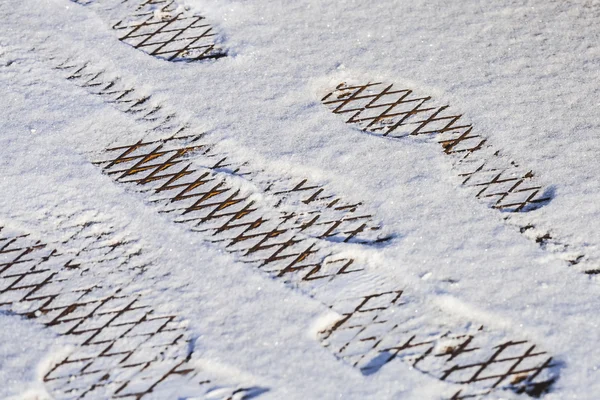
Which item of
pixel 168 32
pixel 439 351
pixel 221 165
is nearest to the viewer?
pixel 439 351

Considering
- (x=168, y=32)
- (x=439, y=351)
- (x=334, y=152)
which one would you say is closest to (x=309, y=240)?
(x=334, y=152)

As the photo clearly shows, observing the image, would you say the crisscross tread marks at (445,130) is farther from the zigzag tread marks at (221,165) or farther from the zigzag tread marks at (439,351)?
the zigzag tread marks at (439,351)

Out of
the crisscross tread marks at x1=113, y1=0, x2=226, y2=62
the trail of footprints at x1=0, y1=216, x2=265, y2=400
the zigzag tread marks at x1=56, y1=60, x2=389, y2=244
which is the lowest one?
the trail of footprints at x1=0, y1=216, x2=265, y2=400

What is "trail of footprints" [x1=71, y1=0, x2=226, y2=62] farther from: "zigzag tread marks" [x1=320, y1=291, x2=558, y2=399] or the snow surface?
"zigzag tread marks" [x1=320, y1=291, x2=558, y2=399]

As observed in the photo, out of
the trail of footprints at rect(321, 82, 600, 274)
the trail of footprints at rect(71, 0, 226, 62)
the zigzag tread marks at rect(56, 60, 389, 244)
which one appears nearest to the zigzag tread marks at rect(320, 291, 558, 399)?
the zigzag tread marks at rect(56, 60, 389, 244)

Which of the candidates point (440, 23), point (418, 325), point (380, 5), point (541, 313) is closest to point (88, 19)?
point (380, 5)

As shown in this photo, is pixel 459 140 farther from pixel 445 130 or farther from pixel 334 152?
pixel 334 152

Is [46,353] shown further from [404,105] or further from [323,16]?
[323,16]
